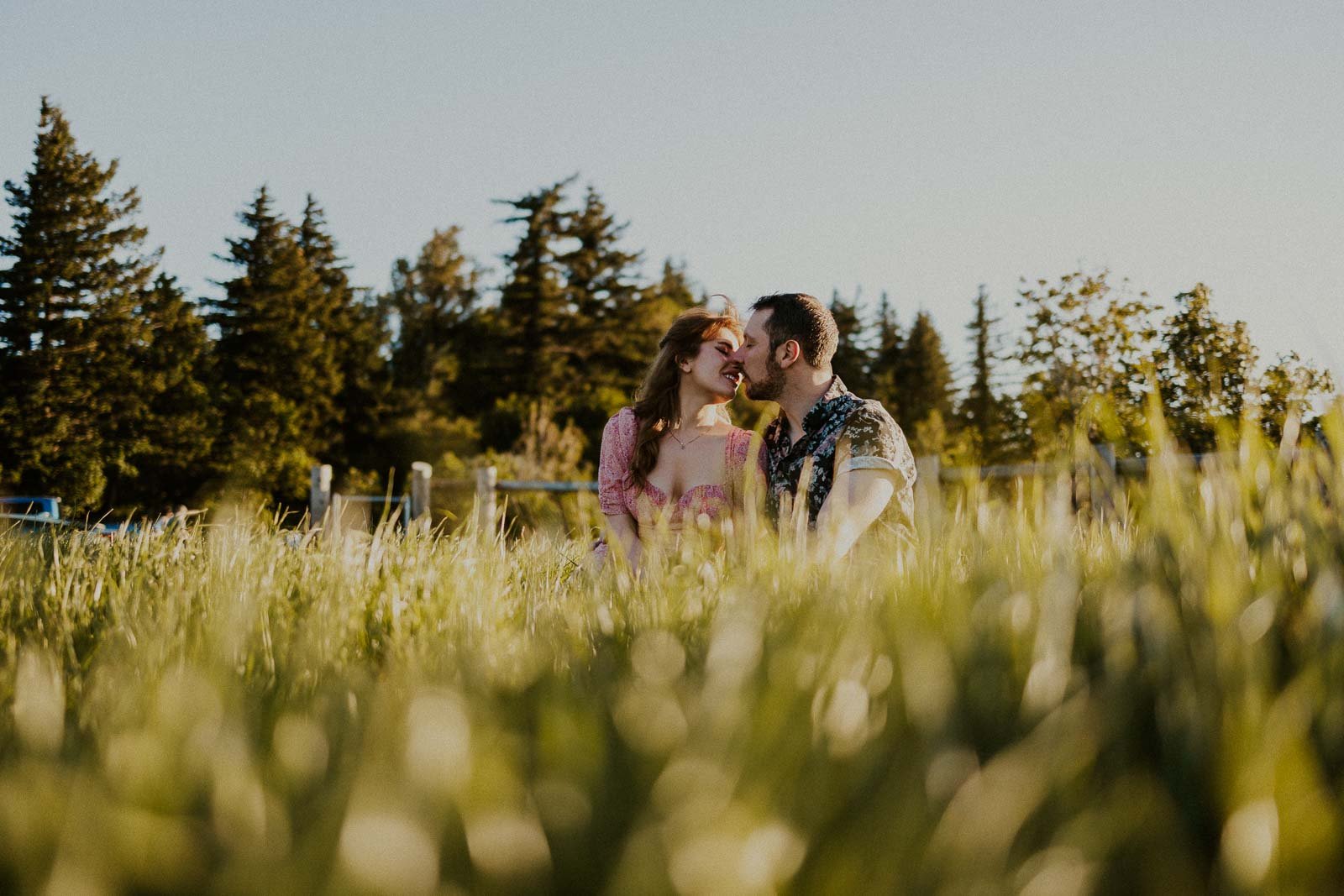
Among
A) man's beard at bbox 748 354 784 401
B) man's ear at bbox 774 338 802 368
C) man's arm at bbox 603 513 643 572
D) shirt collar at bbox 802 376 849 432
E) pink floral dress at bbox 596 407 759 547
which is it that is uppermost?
man's ear at bbox 774 338 802 368

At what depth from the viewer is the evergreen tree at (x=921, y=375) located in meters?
51.5

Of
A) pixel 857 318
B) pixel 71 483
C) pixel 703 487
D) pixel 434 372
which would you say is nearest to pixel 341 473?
pixel 434 372

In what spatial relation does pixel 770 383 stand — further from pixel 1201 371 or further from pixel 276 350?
pixel 276 350

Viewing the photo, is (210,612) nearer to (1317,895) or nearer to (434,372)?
(1317,895)

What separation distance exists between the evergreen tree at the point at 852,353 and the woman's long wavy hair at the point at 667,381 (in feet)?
135

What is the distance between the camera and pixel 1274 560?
1.48 meters

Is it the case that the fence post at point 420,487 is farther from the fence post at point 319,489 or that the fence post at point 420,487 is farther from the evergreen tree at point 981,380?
the evergreen tree at point 981,380

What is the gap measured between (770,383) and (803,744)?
12.3 ft

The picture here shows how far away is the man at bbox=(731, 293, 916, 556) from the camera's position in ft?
13.6

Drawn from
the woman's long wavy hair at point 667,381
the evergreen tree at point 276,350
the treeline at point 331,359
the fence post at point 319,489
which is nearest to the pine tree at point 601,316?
the treeline at point 331,359

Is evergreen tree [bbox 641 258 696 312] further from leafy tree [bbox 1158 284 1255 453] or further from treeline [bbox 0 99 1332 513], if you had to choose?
leafy tree [bbox 1158 284 1255 453]

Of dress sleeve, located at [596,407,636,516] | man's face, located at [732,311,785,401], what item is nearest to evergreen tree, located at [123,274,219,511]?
dress sleeve, located at [596,407,636,516]

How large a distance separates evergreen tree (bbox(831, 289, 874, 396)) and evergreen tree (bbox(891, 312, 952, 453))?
2588mm

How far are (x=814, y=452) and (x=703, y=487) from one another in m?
0.94
